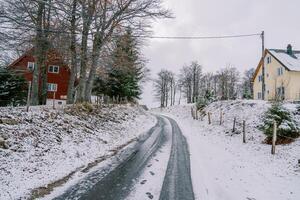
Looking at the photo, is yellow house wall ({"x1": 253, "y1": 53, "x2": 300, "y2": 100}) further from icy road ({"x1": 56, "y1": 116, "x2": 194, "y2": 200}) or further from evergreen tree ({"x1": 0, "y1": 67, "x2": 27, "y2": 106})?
evergreen tree ({"x1": 0, "y1": 67, "x2": 27, "y2": 106})

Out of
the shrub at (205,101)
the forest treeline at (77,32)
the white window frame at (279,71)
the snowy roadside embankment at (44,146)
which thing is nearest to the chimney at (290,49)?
the white window frame at (279,71)

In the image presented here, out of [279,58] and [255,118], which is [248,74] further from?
[255,118]

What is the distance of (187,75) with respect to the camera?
241 ft

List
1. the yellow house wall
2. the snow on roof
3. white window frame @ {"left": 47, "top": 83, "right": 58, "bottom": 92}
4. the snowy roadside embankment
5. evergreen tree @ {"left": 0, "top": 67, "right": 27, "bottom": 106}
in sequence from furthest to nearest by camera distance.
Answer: white window frame @ {"left": 47, "top": 83, "right": 58, "bottom": 92}
the snow on roof
the yellow house wall
evergreen tree @ {"left": 0, "top": 67, "right": 27, "bottom": 106}
the snowy roadside embankment

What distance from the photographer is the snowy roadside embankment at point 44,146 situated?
677 cm

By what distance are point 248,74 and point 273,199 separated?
7483cm

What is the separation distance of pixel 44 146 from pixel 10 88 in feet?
57.0

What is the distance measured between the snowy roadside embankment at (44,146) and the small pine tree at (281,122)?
23.3ft

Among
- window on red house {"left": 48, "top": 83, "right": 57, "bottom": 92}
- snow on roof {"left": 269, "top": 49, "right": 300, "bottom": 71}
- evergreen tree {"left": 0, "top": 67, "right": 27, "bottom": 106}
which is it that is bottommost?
evergreen tree {"left": 0, "top": 67, "right": 27, "bottom": 106}

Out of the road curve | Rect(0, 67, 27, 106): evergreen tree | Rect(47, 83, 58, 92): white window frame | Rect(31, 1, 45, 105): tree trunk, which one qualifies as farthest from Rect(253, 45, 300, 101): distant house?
Rect(47, 83, 58, 92): white window frame

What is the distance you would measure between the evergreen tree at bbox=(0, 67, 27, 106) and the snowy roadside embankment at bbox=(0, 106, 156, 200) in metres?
12.0

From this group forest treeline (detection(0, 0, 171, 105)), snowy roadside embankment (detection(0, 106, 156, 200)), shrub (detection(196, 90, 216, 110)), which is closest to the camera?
snowy roadside embankment (detection(0, 106, 156, 200))

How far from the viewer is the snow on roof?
31688mm

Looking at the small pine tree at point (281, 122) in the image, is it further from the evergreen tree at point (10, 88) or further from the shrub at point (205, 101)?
the shrub at point (205, 101)
